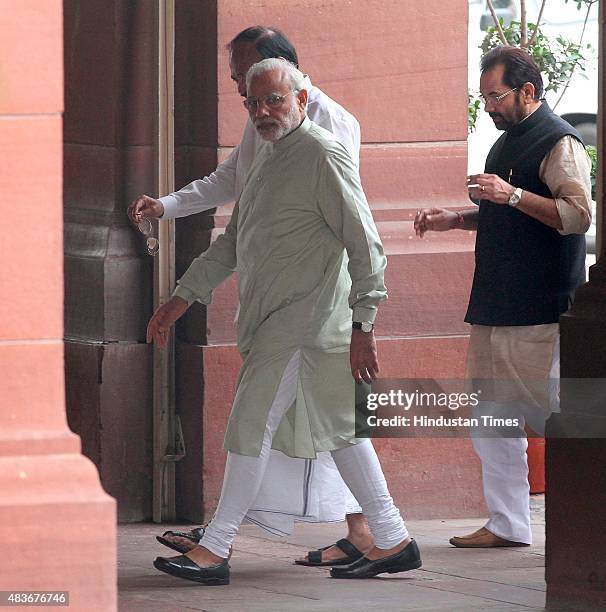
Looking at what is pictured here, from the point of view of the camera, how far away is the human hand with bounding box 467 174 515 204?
6363 millimetres

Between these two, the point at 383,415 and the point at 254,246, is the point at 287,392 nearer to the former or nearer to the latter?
the point at 254,246

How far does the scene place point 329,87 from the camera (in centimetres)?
745

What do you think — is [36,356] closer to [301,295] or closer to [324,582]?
[301,295]

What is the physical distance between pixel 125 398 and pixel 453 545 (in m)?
1.55

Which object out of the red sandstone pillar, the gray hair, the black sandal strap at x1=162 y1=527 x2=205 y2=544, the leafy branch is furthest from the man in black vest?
the red sandstone pillar

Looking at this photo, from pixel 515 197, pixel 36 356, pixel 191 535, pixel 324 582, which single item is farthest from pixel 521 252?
pixel 36 356

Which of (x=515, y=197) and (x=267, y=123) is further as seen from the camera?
(x=515, y=197)

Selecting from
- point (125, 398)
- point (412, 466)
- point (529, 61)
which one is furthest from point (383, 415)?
point (529, 61)

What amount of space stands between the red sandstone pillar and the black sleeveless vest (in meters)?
2.52

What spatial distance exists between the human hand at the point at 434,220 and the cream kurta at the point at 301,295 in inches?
26.5

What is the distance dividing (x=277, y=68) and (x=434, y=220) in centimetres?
110

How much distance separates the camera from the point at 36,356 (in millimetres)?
4613

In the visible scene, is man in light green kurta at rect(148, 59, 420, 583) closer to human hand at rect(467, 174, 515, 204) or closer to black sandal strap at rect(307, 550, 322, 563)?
black sandal strap at rect(307, 550, 322, 563)

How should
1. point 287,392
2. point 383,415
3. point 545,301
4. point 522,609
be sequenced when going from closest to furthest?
point 522,609 → point 287,392 → point 545,301 → point 383,415
